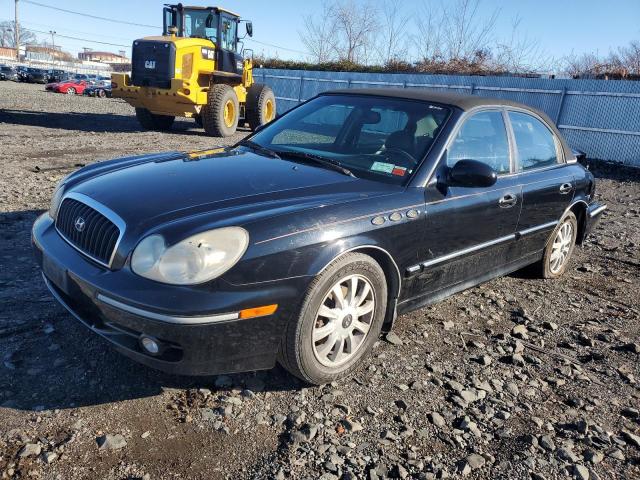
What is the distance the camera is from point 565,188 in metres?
4.46

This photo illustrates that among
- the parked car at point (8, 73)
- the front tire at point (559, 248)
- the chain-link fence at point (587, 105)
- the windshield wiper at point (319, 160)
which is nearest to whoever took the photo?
the windshield wiper at point (319, 160)

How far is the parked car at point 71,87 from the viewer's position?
34969 mm

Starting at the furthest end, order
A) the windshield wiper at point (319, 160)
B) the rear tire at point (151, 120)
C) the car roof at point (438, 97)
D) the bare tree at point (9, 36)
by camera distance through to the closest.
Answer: the bare tree at point (9, 36)
the rear tire at point (151, 120)
the car roof at point (438, 97)
the windshield wiper at point (319, 160)

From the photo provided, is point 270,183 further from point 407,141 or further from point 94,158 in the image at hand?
point 94,158

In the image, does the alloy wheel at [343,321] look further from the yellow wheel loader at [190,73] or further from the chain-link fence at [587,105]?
the chain-link fence at [587,105]

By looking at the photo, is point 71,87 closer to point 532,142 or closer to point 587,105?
point 587,105

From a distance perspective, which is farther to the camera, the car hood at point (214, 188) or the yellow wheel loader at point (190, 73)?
the yellow wheel loader at point (190, 73)

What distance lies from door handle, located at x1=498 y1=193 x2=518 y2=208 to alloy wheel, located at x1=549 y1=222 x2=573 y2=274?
1.07 metres

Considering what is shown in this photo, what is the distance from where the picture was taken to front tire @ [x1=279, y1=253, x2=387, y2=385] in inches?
101

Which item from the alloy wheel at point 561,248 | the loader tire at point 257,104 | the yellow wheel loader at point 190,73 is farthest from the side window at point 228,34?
the alloy wheel at point 561,248

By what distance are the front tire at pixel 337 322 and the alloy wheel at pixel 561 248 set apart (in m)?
2.46

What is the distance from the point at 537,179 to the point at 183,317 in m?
3.08

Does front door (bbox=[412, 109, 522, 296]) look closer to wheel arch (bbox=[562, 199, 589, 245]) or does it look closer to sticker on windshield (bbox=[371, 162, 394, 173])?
sticker on windshield (bbox=[371, 162, 394, 173])

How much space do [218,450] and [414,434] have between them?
3.05ft
